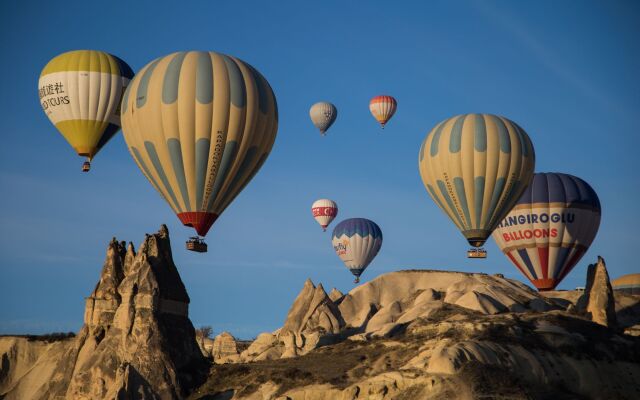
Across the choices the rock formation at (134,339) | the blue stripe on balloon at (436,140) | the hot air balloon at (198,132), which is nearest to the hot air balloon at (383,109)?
the blue stripe on balloon at (436,140)

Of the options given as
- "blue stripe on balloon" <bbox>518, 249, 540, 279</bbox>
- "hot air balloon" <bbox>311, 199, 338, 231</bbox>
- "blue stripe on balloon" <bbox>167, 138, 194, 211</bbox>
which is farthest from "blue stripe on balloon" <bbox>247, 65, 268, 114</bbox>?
"hot air balloon" <bbox>311, 199, 338, 231</bbox>

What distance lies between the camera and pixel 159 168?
77.2 metres

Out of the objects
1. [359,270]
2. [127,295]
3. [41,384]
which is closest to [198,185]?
[127,295]

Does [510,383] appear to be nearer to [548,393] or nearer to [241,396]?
[548,393]

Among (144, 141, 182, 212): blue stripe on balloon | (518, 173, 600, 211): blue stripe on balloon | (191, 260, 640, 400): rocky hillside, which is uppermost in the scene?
(518, 173, 600, 211): blue stripe on balloon

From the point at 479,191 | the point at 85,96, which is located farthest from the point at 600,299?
the point at 85,96

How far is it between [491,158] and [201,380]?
30439mm

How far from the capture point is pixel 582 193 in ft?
357

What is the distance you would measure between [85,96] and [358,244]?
5481cm

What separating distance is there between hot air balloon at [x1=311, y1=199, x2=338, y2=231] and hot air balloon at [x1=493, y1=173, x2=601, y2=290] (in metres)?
43.7

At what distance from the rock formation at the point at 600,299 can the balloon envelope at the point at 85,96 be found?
46237 mm

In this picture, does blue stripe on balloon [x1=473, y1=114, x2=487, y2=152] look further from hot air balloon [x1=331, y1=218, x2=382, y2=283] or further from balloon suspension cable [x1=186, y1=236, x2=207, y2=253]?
hot air balloon [x1=331, y1=218, x2=382, y2=283]

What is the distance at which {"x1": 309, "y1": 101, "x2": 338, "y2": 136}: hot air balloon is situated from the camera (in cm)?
13862

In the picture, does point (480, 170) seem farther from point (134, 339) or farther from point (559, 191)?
point (134, 339)
